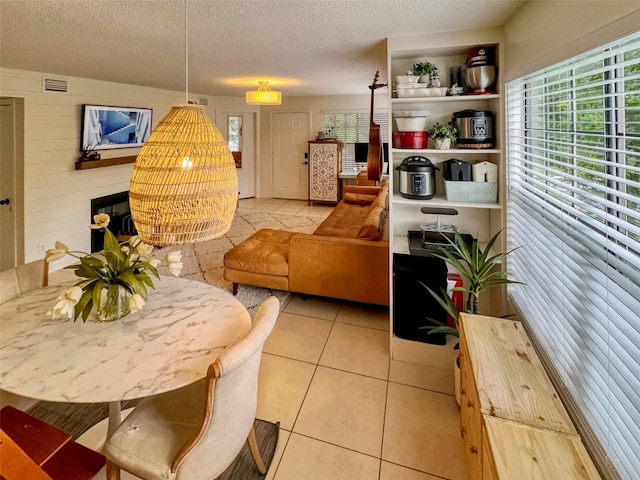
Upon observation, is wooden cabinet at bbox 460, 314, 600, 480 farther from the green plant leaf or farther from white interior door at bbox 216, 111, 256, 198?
white interior door at bbox 216, 111, 256, 198

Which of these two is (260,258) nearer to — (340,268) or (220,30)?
(340,268)

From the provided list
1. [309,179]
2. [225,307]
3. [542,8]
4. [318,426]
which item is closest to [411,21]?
[542,8]

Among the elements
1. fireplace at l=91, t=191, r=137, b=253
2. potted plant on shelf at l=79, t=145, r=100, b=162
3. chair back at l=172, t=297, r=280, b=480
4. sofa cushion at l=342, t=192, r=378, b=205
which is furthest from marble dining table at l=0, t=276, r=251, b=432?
sofa cushion at l=342, t=192, r=378, b=205

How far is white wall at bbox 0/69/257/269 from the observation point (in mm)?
3508

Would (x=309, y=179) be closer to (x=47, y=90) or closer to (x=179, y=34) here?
(x=47, y=90)

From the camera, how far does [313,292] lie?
311cm

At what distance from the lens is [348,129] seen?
24.3 feet

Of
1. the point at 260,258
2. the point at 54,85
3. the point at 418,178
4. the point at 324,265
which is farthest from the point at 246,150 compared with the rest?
the point at 418,178

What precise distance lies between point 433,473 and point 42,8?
306 cm

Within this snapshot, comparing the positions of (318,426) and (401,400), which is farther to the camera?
(401,400)

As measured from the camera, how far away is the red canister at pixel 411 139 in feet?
7.52

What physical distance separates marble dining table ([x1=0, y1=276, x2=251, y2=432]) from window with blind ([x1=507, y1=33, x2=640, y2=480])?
50.7 inches

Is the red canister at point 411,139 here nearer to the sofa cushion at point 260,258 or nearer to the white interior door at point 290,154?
the sofa cushion at point 260,258

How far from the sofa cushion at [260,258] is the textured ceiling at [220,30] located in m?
1.66
